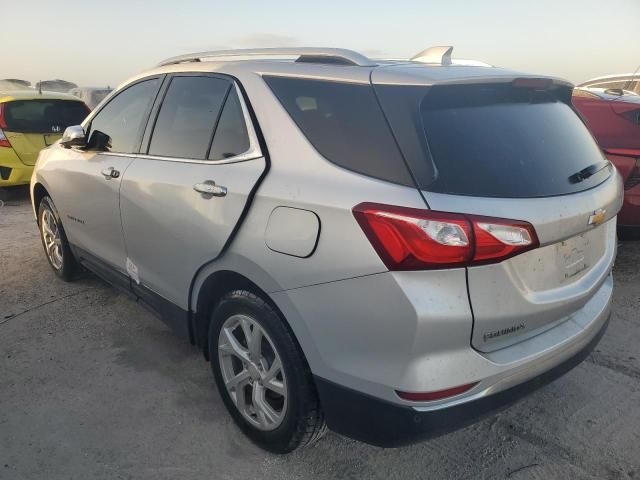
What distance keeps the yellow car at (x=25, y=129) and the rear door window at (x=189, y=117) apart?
203 inches

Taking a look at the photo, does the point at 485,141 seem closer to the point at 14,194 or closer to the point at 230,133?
the point at 230,133

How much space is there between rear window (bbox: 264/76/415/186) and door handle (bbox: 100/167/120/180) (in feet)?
4.52

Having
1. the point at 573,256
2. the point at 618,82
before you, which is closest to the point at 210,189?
the point at 573,256

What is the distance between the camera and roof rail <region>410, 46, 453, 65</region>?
7.77ft

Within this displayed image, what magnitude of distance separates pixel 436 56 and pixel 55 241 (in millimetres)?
3434

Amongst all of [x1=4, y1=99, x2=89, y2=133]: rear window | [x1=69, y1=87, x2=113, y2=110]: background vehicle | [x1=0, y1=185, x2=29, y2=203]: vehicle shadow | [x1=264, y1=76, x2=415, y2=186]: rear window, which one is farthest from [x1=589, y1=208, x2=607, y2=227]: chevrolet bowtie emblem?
[x1=69, y1=87, x2=113, y2=110]: background vehicle

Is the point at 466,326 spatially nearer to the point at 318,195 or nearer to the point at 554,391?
the point at 318,195

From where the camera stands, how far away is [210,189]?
2.38m

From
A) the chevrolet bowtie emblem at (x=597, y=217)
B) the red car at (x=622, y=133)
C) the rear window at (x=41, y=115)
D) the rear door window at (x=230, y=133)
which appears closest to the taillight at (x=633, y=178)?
the red car at (x=622, y=133)

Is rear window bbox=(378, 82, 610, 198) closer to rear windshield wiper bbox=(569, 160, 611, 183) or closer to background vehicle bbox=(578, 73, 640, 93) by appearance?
rear windshield wiper bbox=(569, 160, 611, 183)

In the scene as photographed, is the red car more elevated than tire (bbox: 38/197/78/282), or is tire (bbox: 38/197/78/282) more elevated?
the red car

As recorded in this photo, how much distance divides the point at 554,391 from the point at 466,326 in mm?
1434

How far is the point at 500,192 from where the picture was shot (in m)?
1.81

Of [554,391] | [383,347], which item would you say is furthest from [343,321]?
[554,391]
